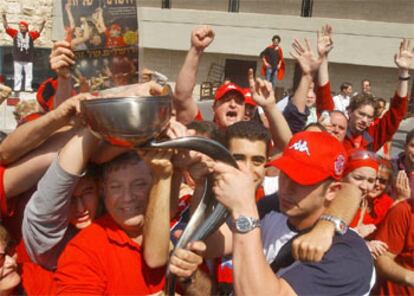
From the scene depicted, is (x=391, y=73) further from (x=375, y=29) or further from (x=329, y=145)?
(x=329, y=145)

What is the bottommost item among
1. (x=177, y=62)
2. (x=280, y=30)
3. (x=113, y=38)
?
(x=177, y=62)

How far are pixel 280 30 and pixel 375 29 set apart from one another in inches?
152

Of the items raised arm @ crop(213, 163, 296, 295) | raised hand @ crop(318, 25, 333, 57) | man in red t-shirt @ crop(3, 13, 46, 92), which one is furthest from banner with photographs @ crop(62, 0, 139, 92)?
man in red t-shirt @ crop(3, 13, 46, 92)

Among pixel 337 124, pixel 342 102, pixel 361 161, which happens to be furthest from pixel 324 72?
pixel 342 102

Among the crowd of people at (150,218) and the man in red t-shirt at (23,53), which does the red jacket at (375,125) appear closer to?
the crowd of people at (150,218)

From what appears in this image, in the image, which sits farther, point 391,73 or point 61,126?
point 391,73

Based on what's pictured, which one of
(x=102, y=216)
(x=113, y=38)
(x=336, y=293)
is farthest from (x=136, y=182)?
(x=336, y=293)

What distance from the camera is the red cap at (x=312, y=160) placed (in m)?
1.84

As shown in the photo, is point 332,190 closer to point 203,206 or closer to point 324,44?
point 203,206

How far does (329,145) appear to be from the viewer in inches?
76.4

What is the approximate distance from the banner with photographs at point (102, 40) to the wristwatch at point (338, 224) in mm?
→ 822

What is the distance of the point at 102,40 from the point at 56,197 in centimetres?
53

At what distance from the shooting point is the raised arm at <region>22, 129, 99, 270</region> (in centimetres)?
151

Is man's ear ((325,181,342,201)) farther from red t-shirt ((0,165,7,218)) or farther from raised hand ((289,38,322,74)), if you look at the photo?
raised hand ((289,38,322,74))
